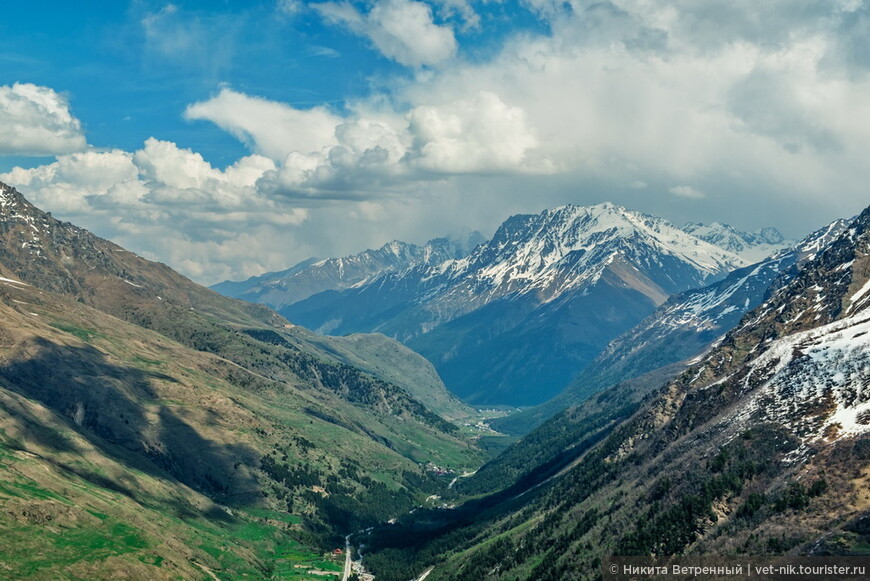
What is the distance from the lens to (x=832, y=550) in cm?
14688

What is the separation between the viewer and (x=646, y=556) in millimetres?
197500

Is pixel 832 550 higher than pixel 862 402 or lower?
lower

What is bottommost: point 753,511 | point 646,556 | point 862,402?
point 646,556

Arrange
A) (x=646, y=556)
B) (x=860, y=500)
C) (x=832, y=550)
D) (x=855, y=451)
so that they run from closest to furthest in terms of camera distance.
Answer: (x=832, y=550) → (x=860, y=500) → (x=855, y=451) → (x=646, y=556)

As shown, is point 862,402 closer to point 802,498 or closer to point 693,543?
point 802,498

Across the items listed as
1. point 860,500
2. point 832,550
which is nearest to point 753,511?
point 860,500

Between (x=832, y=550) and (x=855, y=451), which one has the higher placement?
(x=855, y=451)

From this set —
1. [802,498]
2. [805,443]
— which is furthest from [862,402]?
[802,498]

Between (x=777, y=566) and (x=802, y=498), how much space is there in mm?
28920

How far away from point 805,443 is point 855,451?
65.1ft

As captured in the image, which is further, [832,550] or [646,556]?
[646,556]

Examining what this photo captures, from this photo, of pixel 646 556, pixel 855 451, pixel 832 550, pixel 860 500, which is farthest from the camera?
Answer: pixel 646 556

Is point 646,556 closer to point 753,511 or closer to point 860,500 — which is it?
point 753,511

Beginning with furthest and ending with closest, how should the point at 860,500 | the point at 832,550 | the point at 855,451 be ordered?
the point at 855,451, the point at 860,500, the point at 832,550
